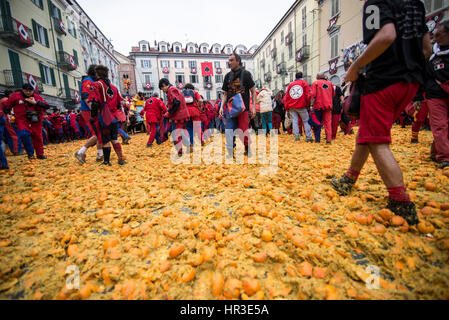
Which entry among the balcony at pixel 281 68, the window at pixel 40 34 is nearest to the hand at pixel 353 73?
the window at pixel 40 34

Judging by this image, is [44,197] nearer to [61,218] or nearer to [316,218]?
[61,218]

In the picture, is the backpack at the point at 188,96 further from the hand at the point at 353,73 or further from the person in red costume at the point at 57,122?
the person in red costume at the point at 57,122

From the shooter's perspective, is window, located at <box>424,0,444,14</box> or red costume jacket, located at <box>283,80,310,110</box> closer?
red costume jacket, located at <box>283,80,310,110</box>

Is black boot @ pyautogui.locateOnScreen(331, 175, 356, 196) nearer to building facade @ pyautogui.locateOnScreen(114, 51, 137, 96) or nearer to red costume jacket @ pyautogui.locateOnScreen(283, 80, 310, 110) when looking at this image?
red costume jacket @ pyautogui.locateOnScreen(283, 80, 310, 110)

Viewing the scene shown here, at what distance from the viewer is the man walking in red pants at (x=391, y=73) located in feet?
5.32

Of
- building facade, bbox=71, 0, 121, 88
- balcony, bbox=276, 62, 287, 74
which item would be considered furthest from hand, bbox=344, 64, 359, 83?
balcony, bbox=276, 62, 287, 74

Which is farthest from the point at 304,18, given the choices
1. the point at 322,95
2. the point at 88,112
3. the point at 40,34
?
the point at 88,112

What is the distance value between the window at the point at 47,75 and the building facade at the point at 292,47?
2266 cm

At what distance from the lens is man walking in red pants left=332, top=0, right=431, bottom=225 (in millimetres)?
1622

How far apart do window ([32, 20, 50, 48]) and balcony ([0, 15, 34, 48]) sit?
1.69 m

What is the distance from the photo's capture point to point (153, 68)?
39.5 m
